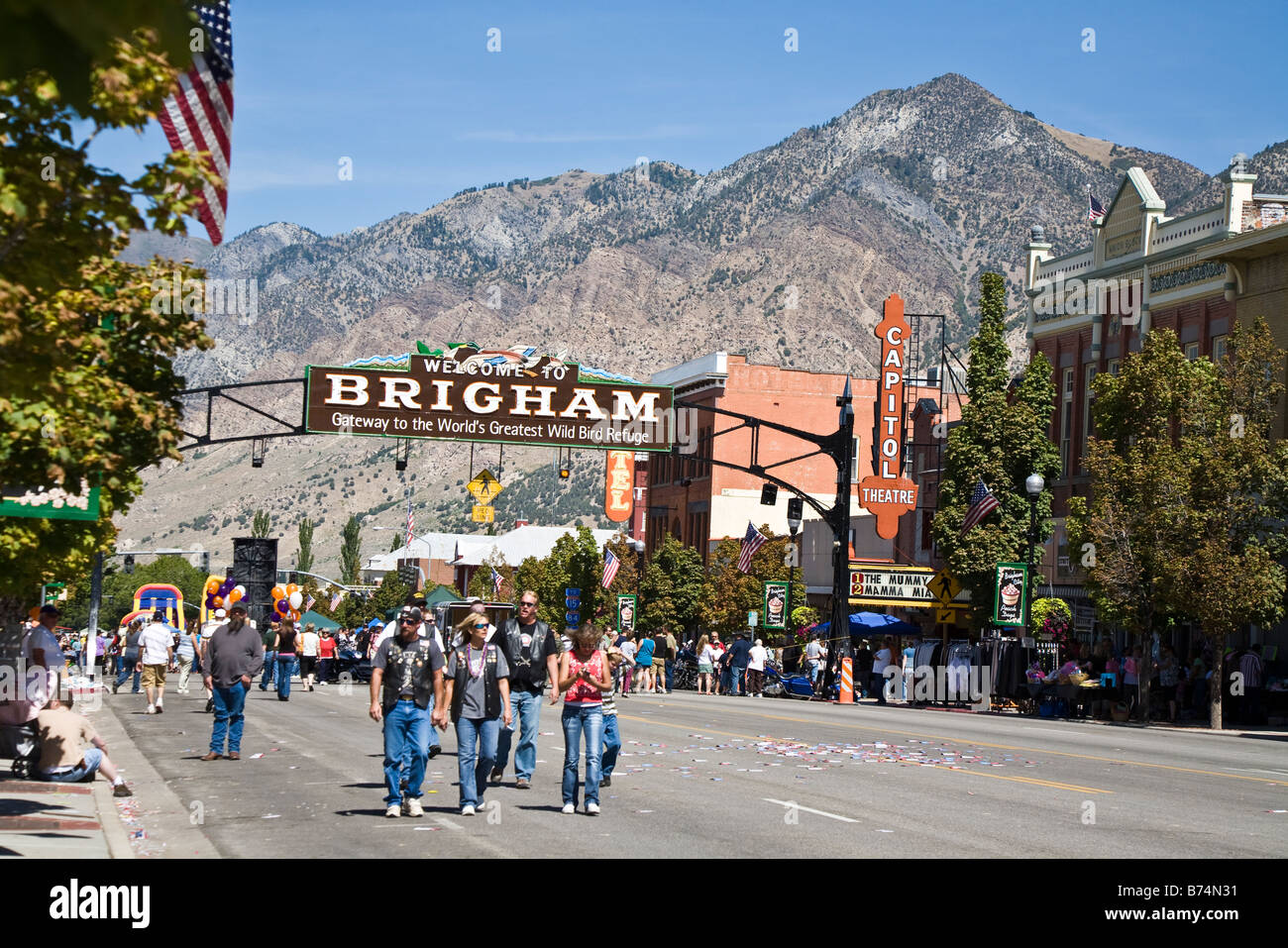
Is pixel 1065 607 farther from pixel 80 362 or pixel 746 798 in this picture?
pixel 80 362

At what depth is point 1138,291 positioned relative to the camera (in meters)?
45.2

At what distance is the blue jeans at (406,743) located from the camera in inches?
535

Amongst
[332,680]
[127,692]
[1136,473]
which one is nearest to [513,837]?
[1136,473]

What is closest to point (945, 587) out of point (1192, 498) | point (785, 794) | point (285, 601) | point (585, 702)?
point (1192, 498)

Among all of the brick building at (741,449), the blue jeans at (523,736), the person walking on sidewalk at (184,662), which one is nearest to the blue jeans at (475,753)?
the blue jeans at (523,736)

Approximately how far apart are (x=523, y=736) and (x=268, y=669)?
27737 millimetres

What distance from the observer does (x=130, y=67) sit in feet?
29.3

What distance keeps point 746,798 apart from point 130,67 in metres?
9.45

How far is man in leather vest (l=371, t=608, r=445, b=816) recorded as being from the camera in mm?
13578

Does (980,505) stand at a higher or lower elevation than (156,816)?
higher

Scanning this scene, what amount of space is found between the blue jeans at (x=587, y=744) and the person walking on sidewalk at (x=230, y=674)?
6.57 m

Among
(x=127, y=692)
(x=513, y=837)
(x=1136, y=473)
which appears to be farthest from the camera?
(x=127, y=692)

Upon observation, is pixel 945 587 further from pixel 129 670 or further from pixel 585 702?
pixel 585 702

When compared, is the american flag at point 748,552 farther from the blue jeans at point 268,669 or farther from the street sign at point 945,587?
the blue jeans at point 268,669
